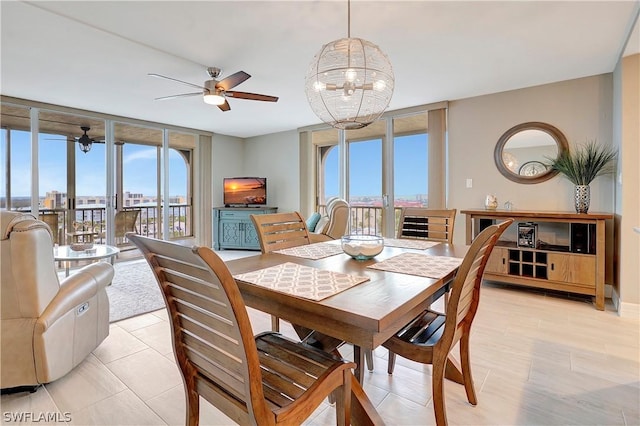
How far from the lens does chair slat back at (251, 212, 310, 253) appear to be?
205 cm

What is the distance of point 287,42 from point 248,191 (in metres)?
4.04

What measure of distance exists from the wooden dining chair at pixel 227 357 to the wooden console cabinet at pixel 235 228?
5064 millimetres

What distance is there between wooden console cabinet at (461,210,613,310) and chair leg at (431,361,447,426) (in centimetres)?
257

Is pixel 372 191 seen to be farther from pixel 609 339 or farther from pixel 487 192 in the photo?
pixel 609 339

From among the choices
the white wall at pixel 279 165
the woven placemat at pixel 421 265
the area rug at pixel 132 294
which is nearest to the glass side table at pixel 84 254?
the area rug at pixel 132 294

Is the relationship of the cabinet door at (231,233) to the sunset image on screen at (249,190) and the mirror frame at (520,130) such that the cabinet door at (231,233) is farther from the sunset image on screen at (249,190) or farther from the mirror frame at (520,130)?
the mirror frame at (520,130)

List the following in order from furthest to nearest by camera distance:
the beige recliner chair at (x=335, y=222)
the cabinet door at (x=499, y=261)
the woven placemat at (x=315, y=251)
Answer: the beige recliner chair at (x=335, y=222)
the cabinet door at (x=499, y=261)
the woven placemat at (x=315, y=251)

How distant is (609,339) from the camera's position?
233 cm

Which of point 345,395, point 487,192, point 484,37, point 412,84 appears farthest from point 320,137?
point 345,395

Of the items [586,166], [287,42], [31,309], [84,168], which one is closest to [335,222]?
[287,42]

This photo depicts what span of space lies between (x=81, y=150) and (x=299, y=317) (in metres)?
5.47

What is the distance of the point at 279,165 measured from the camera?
642cm

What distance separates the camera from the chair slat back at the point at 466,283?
3.78 feet

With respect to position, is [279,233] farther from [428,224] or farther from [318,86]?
[428,224]
